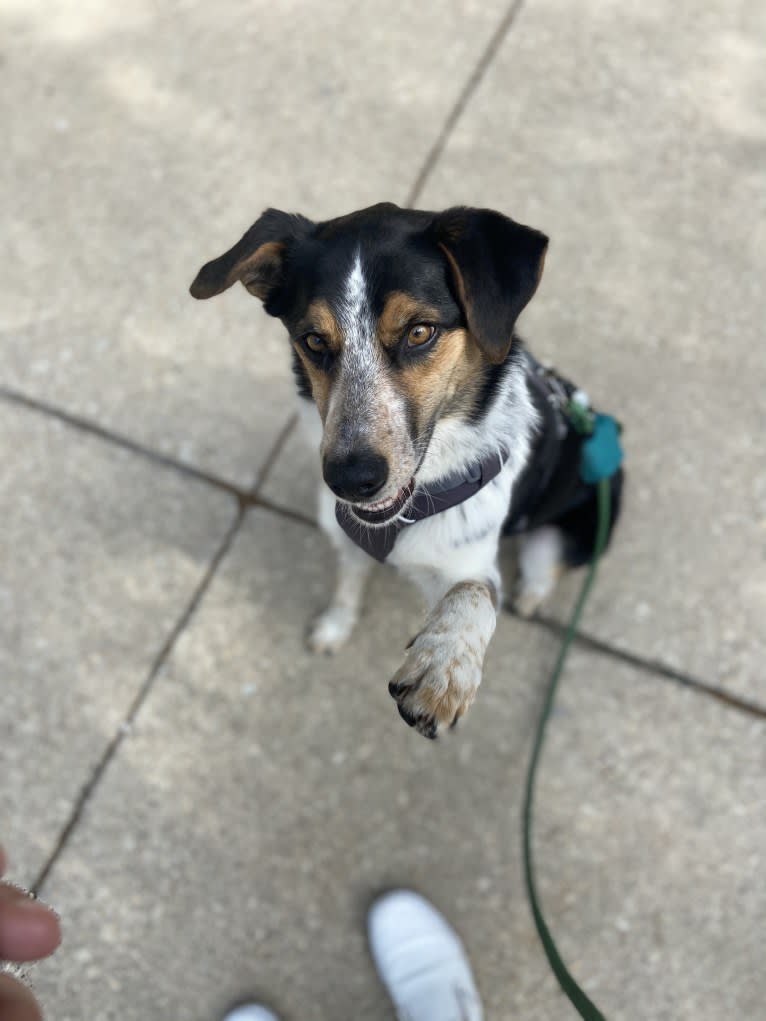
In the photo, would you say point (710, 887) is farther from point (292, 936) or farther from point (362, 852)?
point (292, 936)

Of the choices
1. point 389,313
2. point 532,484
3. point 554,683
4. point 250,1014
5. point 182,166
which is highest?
point 389,313

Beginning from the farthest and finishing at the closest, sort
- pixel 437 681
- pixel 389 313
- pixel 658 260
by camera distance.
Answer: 1. pixel 658 260
2. pixel 389 313
3. pixel 437 681

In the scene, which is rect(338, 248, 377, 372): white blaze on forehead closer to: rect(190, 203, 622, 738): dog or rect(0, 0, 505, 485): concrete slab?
rect(190, 203, 622, 738): dog

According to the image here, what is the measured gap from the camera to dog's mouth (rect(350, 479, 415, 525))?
2232 millimetres

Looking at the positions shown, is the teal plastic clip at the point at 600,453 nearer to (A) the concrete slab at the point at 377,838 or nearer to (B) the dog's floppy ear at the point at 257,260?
(A) the concrete slab at the point at 377,838

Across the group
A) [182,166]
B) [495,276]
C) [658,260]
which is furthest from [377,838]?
[182,166]

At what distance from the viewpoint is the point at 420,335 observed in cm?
217

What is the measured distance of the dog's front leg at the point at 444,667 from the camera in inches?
76.3

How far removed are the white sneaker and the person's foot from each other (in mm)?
410

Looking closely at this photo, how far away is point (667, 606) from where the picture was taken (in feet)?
10.8

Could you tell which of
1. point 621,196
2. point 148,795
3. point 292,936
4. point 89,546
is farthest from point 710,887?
point 621,196

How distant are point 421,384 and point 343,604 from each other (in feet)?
4.08

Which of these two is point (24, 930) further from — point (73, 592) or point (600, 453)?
point (600, 453)

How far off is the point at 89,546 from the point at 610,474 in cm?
223
